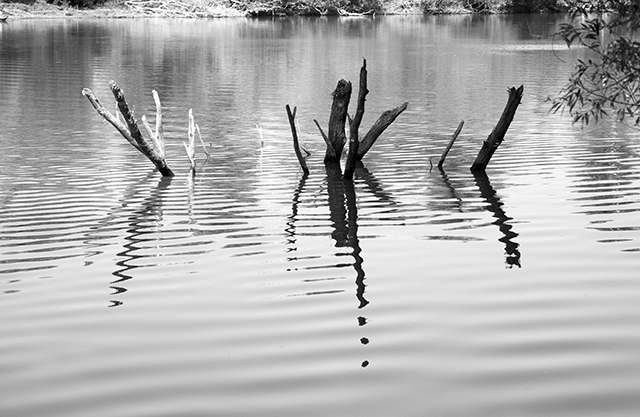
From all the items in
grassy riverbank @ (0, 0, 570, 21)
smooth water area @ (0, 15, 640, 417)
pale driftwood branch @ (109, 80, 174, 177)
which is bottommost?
smooth water area @ (0, 15, 640, 417)

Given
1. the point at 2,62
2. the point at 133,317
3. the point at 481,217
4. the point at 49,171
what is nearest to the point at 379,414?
the point at 133,317

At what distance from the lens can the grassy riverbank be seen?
3760 inches

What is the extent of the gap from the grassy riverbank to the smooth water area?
239 feet

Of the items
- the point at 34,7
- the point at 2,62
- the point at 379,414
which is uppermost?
the point at 34,7

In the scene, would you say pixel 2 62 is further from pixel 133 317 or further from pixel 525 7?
pixel 525 7

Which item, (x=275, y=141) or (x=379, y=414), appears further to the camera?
(x=275, y=141)

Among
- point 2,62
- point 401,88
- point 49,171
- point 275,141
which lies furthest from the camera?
point 2,62

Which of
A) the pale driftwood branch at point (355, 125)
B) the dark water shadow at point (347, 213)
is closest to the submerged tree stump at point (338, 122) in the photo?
the dark water shadow at point (347, 213)

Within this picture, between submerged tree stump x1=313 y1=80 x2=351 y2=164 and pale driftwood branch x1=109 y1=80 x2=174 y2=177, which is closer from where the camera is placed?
pale driftwood branch x1=109 y1=80 x2=174 y2=177

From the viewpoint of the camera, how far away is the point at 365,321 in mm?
8641

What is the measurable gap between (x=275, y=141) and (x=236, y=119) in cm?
493

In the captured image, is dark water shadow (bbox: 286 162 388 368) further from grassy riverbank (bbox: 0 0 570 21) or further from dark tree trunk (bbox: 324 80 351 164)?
grassy riverbank (bbox: 0 0 570 21)

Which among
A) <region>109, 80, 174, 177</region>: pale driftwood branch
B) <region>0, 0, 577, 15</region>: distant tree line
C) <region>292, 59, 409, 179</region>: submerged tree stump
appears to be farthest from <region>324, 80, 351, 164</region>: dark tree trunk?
<region>0, 0, 577, 15</region>: distant tree line

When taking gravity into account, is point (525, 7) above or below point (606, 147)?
above
